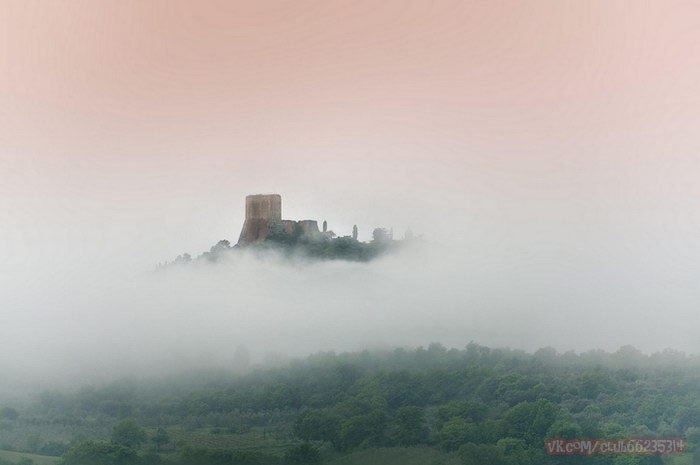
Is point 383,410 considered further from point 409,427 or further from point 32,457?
point 32,457

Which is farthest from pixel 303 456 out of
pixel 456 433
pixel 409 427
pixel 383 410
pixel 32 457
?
pixel 32 457

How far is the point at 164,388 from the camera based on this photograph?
78.9 m

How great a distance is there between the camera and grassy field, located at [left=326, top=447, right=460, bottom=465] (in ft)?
208

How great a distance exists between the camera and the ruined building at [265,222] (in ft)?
265

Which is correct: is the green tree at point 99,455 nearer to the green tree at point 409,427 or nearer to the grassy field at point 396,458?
the grassy field at point 396,458

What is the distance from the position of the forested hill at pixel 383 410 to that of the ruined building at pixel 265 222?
9970 millimetres

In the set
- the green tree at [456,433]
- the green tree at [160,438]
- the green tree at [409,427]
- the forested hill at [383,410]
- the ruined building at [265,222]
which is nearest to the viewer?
the forested hill at [383,410]

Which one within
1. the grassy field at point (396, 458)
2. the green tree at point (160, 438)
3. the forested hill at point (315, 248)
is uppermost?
the forested hill at point (315, 248)

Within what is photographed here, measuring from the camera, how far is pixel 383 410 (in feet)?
232

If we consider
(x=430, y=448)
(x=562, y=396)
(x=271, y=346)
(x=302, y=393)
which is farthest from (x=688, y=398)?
(x=271, y=346)

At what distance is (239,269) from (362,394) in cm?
1896

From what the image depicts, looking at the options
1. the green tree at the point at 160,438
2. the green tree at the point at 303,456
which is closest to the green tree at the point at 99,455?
the green tree at the point at 160,438

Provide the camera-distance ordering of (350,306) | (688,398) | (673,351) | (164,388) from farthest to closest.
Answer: (350,306) < (673,351) < (164,388) < (688,398)

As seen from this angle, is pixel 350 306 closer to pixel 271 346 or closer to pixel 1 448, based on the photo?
pixel 271 346
